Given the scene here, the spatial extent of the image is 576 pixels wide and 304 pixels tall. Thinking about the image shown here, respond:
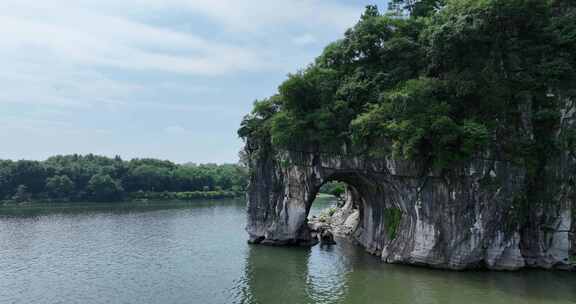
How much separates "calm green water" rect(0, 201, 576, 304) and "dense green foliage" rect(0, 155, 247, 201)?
3928cm

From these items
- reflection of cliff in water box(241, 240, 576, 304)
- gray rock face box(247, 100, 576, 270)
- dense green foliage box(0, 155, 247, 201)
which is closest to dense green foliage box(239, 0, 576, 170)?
gray rock face box(247, 100, 576, 270)

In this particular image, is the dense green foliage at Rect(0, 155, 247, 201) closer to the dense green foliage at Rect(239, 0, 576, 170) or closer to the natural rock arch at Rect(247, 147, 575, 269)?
the natural rock arch at Rect(247, 147, 575, 269)

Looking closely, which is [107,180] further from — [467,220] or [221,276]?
[467,220]

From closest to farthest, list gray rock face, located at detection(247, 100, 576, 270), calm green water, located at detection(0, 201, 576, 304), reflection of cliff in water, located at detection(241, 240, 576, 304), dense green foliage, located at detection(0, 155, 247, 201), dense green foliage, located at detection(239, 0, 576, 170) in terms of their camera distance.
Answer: reflection of cliff in water, located at detection(241, 240, 576, 304)
calm green water, located at detection(0, 201, 576, 304)
dense green foliage, located at detection(239, 0, 576, 170)
gray rock face, located at detection(247, 100, 576, 270)
dense green foliage, located at detection(0, 155, 247, 201)

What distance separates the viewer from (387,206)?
28.5 meters

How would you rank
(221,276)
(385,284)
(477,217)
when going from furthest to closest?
(221,276) < (477,217) < (385,284)

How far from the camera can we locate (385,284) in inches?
860

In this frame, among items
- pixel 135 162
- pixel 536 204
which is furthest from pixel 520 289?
pixel 135 162

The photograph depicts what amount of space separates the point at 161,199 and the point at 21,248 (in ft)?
165

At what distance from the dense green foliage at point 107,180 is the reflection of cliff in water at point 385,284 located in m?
60.9

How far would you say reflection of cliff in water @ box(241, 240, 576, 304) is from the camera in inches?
Result: 776

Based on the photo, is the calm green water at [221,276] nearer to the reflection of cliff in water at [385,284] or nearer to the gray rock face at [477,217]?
the reflection of cliff in water at [385,284]

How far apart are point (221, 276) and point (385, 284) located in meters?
9.00

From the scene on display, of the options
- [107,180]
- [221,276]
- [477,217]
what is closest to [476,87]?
[477,217]
